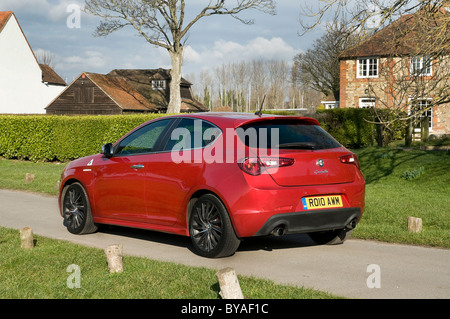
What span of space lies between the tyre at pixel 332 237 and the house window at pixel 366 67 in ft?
130

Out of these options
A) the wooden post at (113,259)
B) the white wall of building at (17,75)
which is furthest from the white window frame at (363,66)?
the wooden post at (113,259)

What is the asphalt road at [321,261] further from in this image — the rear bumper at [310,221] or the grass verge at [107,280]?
the grass verge at [107,280]

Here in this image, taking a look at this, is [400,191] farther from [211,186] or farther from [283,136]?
[211,186]

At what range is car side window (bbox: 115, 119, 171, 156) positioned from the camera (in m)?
8.41

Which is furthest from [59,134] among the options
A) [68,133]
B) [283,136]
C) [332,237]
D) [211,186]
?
[283,136]

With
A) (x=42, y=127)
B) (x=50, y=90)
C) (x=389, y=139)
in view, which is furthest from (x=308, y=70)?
(x=42, y=127)

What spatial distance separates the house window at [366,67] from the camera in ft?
152

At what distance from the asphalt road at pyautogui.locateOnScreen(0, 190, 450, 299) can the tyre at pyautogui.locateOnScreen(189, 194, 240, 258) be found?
0.47ft

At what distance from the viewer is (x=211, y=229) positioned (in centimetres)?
734

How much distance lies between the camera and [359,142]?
30172 mm

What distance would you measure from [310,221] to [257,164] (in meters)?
0.95

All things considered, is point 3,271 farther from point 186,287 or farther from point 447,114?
point 447,114

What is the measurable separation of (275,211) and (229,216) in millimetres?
554

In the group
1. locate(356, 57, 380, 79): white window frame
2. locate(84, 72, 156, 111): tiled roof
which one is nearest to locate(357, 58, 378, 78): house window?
locate(356, 57, 380, 79): white window frame
